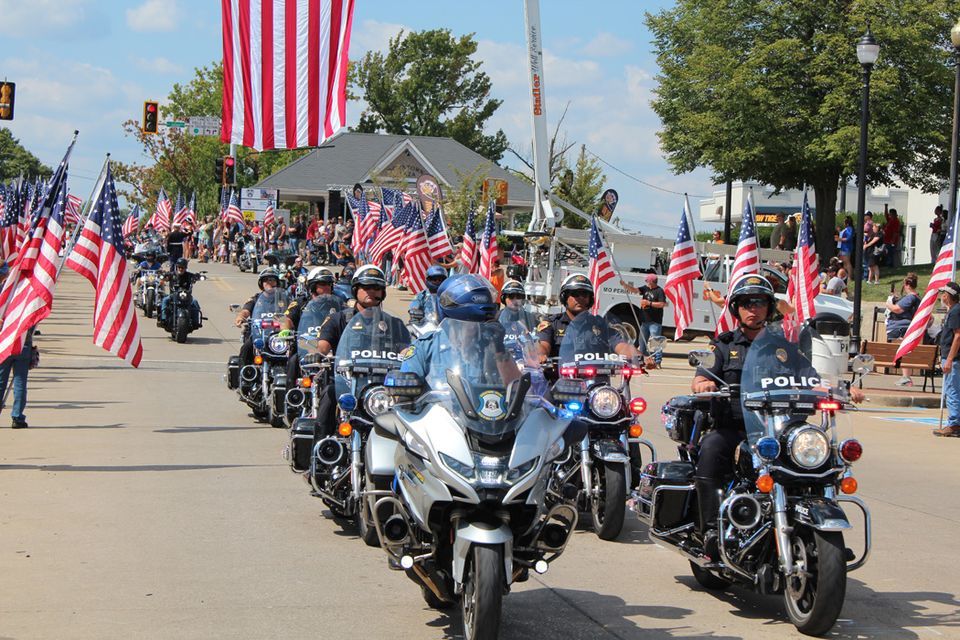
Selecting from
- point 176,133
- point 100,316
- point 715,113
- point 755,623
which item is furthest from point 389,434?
point 176,133

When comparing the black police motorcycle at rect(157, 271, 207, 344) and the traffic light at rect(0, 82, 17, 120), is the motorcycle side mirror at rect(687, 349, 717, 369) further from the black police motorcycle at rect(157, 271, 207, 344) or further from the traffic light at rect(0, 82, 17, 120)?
the traffic light at rect(0, 82, 17, 120)

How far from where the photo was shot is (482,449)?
6.18 m

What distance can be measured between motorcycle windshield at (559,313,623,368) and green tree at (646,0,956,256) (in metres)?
33.5

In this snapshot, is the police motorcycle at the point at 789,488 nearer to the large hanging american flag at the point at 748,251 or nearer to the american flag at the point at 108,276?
the american flag at the point at 108,276

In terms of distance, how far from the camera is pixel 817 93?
44562mm

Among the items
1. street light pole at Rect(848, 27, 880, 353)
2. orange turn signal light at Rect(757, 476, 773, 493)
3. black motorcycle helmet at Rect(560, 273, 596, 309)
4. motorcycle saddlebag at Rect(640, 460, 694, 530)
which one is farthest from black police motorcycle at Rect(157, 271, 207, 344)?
orange turn signal light at Rect(757, 476, 773, 493)

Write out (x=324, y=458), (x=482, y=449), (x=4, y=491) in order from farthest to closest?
(x=4, y=491)
(x=324, y=458)
(x=482, y=449)

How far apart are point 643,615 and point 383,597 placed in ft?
5.00

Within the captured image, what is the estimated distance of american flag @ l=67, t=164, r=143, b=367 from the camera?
14.2 metres

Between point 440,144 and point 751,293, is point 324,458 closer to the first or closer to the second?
point 751,293

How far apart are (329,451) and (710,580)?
297 centimetres

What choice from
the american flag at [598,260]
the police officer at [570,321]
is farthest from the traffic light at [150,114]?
the police officer at [570,321]

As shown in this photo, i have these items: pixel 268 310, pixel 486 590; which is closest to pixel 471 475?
pixel 486 590

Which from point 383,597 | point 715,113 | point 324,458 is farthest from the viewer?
point 715,113
